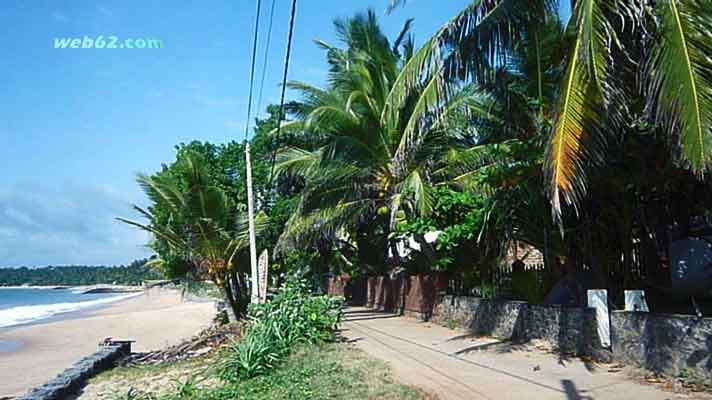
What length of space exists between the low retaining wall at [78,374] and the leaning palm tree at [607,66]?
7895mm

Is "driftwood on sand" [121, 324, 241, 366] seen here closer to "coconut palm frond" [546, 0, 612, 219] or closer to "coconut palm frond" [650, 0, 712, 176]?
"coconut palm frond" [546, 0, 612, 219]

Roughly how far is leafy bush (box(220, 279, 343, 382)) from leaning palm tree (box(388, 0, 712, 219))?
4.77m

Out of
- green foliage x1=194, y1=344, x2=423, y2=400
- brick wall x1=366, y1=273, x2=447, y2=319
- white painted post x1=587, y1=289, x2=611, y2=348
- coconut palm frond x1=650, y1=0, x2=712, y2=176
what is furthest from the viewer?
brick wall x1=366, y1=273, x2=447, y2=319

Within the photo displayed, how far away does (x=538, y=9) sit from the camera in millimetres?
8820

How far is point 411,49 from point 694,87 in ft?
38.2

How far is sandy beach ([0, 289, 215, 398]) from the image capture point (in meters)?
18.2

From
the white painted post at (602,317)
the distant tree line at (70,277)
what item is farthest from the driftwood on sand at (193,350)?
the distant tree line at (70,277)

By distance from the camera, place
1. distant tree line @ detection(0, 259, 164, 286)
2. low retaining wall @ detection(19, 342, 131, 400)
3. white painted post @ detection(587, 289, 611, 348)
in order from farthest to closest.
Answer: distant tree line @ detection(0, 259, 164, 286) → low retaining wall @ detection(19, 342, 131, 400) → white painted post @ detection(587, 289, 611, 348)

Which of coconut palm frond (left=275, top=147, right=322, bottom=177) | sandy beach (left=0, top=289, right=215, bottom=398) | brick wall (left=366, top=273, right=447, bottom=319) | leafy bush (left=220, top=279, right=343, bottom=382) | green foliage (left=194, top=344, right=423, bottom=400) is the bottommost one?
sandy beach (left=0, top=289, right=215, bottom=398)

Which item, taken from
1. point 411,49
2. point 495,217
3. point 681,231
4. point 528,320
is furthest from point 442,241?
point 411,49

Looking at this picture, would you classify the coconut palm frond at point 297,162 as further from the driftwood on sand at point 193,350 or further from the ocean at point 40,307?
the ocean at point 40,307

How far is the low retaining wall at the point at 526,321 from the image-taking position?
9020 millimetres

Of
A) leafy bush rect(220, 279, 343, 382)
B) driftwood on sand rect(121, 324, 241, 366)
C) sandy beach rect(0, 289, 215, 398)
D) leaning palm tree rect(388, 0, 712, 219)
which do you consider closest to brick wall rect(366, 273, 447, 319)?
leafy bush rect(220, 279, 343, 382)

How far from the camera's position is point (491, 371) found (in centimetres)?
850
